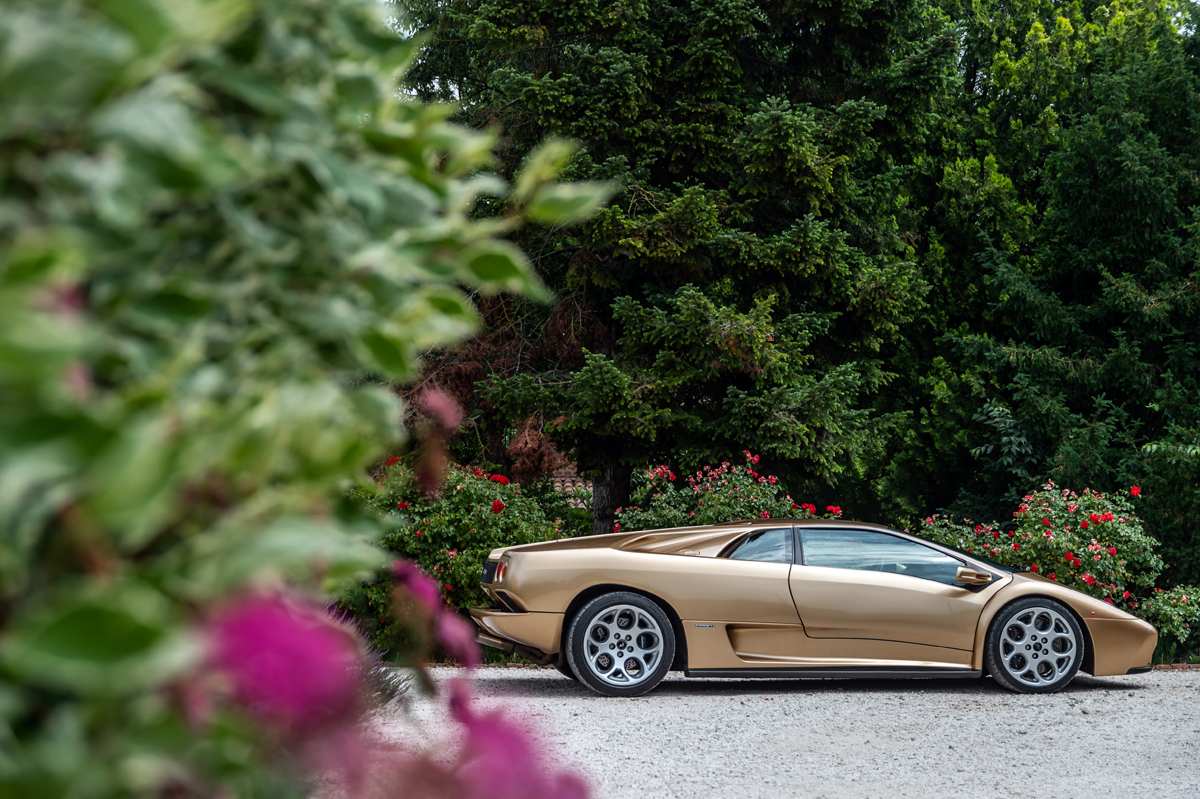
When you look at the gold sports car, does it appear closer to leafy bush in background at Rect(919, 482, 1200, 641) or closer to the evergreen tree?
leafy bush in background at Rect(919, 482, 1200, 641)

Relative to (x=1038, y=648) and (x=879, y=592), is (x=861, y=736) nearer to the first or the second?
(x=879, y=592)

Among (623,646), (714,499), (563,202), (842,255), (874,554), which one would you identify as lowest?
(623,646)

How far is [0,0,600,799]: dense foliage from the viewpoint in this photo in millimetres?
626

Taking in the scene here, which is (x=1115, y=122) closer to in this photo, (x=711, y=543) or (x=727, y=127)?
(x=727, y=127)

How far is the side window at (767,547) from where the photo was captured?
7.69 metres

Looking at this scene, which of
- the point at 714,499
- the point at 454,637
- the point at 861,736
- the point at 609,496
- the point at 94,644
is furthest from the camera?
the point at 609,496

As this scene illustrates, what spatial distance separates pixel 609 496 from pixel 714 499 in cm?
250

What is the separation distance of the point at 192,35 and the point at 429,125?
0.45 m

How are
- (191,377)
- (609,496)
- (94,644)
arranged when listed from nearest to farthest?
(94,644), (191,377), (609,496)

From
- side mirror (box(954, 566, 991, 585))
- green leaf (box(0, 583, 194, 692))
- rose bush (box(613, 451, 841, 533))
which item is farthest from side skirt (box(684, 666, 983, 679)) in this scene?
green leaf (box(0, 583, 194, 692))


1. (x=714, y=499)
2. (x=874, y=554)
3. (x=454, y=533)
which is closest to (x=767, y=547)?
(x=874, y=554)

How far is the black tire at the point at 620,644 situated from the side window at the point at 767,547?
0.85 m

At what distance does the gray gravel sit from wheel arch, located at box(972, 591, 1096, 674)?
10.1 inches

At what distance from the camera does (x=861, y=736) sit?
6.23 metres
